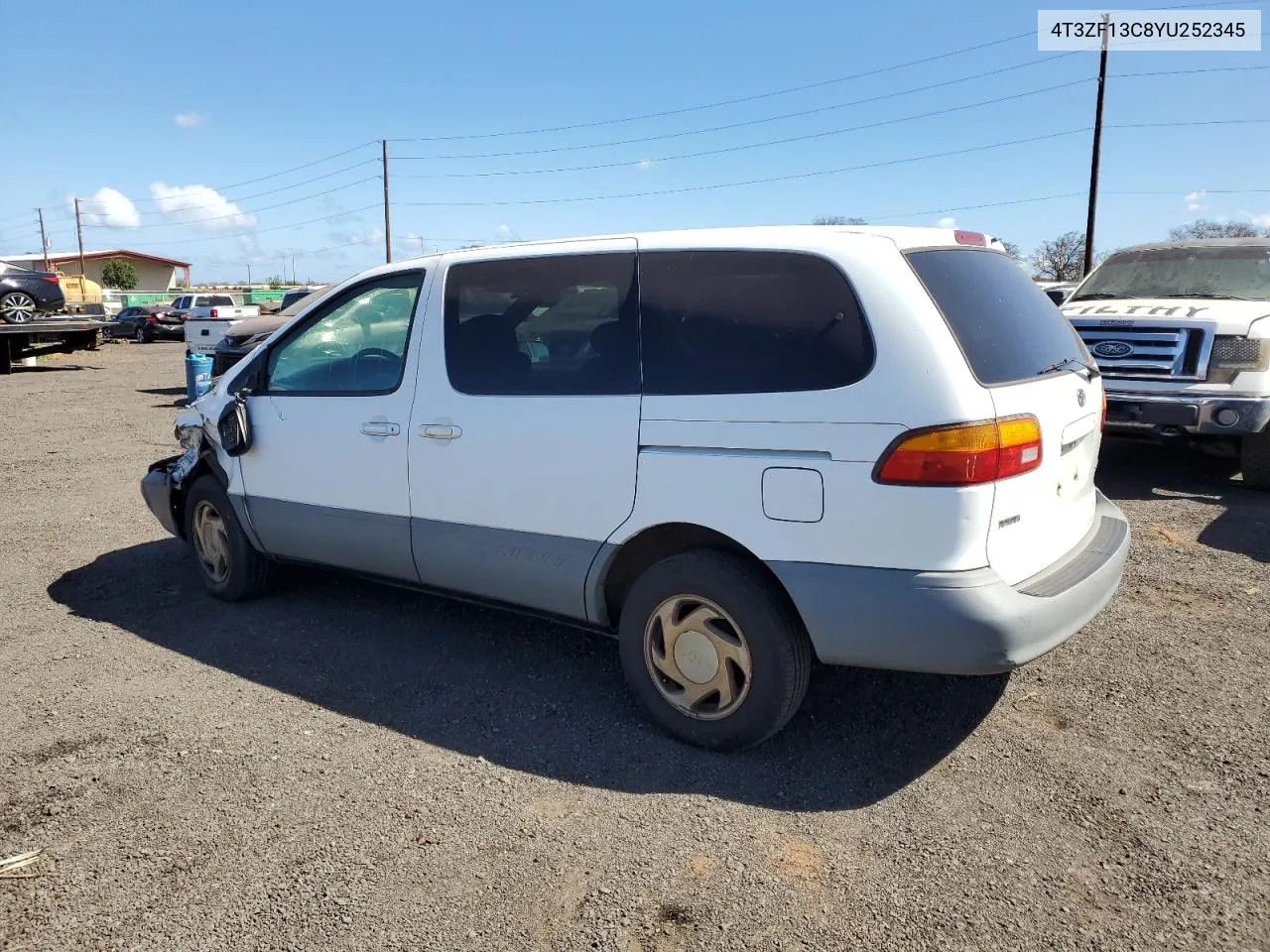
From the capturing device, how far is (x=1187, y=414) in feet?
23.3

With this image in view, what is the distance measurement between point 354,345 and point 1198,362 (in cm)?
617

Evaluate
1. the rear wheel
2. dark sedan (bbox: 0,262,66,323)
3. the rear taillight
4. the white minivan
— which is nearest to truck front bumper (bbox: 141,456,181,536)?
the white minivan

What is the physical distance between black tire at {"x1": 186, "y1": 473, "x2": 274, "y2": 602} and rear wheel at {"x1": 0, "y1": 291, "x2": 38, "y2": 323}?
1990cm

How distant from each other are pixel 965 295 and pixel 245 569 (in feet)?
12.9

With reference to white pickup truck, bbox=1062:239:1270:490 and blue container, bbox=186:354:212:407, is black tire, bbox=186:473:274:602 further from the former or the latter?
blue container, bbox=186:354:212:407

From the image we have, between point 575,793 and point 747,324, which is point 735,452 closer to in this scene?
point 747,324

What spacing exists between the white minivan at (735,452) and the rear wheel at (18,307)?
21.2 meters

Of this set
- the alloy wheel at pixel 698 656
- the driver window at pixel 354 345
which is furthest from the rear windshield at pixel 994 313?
the driver window at pixel 354 345

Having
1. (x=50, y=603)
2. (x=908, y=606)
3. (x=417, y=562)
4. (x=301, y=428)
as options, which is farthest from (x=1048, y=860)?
(x=50, y=603)

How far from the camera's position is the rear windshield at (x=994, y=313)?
10.4ft

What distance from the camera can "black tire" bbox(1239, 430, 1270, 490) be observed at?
7.25m

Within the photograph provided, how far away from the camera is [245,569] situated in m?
5.20

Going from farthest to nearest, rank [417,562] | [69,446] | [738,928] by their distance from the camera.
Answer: [69,446], [417,562], [738,928]

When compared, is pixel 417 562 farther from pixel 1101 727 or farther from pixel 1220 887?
pixel 1220 887
